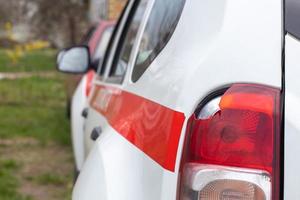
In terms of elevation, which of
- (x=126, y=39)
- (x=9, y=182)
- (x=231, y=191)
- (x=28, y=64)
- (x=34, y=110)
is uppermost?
(x=28, y=64)

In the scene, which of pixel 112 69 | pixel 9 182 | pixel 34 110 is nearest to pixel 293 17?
pixel 112 69

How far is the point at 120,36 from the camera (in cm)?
378

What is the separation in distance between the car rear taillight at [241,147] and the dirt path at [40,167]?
4075 millimetres

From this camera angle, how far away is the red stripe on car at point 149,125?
1.73 m

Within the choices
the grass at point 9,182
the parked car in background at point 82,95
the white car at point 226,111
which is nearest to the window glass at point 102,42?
the parked car in background at point 82,95

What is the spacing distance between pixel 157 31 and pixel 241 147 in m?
0.89

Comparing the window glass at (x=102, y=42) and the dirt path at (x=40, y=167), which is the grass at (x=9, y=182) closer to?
the dirt path at (x=40, y=167)

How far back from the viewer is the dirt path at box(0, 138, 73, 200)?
582 centimetres

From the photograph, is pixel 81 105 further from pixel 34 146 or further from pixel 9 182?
pixel 34 146

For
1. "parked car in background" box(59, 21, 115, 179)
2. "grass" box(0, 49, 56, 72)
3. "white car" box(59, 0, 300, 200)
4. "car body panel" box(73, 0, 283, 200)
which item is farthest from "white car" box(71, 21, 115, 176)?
"grass" box(0, 49, 56, 72)

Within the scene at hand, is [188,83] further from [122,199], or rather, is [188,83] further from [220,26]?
[122,199]

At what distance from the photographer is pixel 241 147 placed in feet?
5.33

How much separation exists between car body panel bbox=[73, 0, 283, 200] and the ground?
3.69 meters

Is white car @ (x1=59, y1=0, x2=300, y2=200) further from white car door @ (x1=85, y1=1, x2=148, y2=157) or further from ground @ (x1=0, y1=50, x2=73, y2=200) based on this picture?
ground @ (x1=0, y1=50, x2=73, y2=200)
